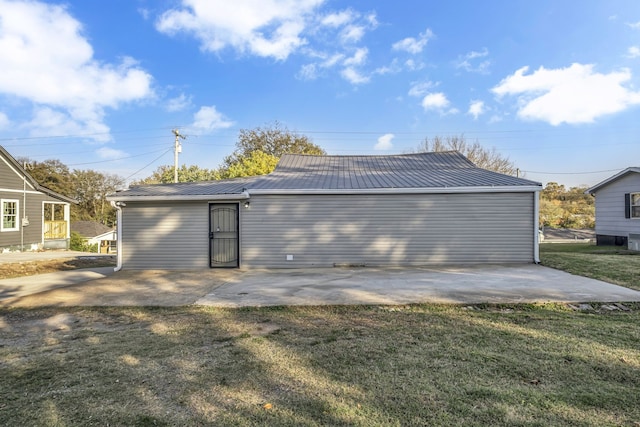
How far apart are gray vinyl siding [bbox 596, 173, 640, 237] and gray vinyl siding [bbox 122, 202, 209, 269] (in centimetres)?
1627

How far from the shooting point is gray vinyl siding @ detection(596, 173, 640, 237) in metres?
13.5

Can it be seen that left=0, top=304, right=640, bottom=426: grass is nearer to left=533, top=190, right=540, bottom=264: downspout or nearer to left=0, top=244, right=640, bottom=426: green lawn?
left=0, top=244, right=640, bottom=426: green lawn

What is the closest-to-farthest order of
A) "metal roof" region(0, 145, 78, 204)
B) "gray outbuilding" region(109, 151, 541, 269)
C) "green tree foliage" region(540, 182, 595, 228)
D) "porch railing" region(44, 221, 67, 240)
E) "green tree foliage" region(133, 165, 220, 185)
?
"gray outbuilding" region(109, 151, 541, 269) → "metal roof" region(0, 145, 78, 204) → "porch railing" region(44, 221, 67, 240) → "green tree foliage" region(540, 182, 595, 228) → "green tree foliage" region(133, 165, 220, 185)

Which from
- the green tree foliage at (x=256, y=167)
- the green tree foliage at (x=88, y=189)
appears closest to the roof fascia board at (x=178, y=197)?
the green tree foliage at (x=256, y=167)

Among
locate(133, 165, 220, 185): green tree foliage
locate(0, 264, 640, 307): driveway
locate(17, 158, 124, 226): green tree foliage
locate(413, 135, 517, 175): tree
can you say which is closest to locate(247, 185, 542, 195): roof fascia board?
locate(0, 264, 640, 307): driveway

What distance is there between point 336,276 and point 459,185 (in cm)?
435

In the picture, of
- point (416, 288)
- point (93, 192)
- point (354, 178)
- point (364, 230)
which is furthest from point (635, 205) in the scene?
point (93, 192)

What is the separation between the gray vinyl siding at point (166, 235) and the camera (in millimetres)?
9500

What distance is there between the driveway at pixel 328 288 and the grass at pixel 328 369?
2.47 feet

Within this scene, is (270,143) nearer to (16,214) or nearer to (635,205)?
(16,214)

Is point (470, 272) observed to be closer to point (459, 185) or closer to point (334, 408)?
point (459, 185)

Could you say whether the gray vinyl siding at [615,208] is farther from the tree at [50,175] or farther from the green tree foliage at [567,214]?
the tree at [50,175]

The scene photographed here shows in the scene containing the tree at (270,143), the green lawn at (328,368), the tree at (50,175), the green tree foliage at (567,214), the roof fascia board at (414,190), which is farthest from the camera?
the tree at (270,143)

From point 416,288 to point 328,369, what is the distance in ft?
12.1
